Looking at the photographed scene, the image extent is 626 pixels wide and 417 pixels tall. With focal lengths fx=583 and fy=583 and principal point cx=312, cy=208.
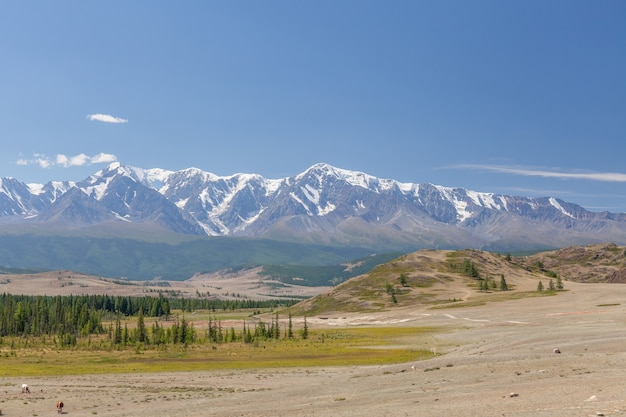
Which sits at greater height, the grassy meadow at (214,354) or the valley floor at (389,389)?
the valley floor at (389,389)

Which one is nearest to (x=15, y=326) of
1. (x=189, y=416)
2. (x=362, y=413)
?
(x=189, y=416)

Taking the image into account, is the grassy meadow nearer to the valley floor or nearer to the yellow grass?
the yellow grass

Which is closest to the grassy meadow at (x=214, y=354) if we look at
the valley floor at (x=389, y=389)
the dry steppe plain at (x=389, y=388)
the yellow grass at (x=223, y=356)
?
the yellow grass at (x=223, y=356)

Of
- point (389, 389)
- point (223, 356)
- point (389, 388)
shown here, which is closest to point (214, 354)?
point (223, 356)

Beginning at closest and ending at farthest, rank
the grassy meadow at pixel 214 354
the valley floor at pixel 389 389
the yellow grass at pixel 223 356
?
the valley floor at pixel 389 389 < the yellow grass at pixel 223 356 < the grassy meadow at pixel 214 354

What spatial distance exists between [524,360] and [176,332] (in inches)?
3923

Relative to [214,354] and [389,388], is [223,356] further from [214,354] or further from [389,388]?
[389,388]

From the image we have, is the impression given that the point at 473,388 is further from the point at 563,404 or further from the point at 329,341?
the point at 329,341

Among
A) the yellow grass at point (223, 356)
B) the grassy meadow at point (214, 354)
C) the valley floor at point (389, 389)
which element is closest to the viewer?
the valley floor at point (389, 389)

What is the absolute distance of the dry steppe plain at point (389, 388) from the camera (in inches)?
1829

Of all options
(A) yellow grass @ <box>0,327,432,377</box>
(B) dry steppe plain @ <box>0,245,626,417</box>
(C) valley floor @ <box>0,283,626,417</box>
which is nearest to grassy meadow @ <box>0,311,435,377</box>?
(A) yellow grass @ <box>0,327,432,377</box>

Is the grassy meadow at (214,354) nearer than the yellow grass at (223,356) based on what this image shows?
No

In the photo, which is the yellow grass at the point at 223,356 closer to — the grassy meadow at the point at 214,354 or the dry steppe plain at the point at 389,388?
the grassy meadow at the point at 214,354

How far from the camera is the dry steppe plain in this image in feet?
152
